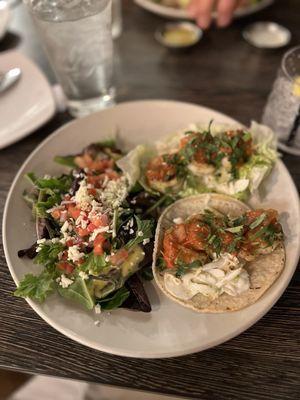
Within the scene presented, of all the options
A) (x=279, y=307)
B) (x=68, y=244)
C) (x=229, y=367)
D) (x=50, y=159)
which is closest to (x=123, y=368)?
(x=229, y=367)

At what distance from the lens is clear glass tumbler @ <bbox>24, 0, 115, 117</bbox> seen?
1982mm

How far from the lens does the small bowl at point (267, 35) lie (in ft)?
9.08

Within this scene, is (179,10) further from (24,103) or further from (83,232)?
(83,232)

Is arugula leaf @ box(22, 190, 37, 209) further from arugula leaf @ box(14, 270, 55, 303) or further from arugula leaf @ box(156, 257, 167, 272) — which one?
arugula leaf @ box(156, 257, 167, 272)

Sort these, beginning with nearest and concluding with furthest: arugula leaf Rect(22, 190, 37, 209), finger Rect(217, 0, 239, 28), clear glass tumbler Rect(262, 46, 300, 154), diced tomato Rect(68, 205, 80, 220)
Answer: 1. diced tomato Rect(68, 205, 80, 220)
2. arugula leaf Rect(22, 190, 37, 209)
3. clear glass tumbler Rect(262, 46, 300, 154)
4. finger Rect(217, 0, 239, 28)

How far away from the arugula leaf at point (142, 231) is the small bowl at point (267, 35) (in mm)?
1715

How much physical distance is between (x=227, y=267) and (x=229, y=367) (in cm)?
36

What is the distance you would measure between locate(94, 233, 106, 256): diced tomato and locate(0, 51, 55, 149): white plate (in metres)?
0.90

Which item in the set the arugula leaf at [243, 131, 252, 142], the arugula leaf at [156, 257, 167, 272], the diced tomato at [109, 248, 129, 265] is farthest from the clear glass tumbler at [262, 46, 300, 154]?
the diced tomato at [109, 248, 129, 265]

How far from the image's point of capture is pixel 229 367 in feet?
4.78

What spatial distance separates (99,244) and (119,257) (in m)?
0.09

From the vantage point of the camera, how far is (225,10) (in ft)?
8.71

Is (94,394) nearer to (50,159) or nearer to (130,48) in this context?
(50,159)

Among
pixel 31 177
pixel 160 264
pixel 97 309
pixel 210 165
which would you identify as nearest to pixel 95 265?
pixel 97 309
